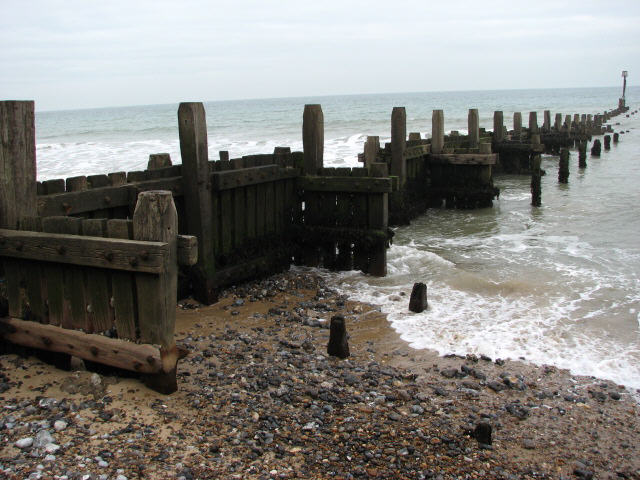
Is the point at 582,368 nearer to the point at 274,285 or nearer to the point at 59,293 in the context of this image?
the point at 274,285

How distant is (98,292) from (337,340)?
2482mm

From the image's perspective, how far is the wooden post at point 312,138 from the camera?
31.5 ft

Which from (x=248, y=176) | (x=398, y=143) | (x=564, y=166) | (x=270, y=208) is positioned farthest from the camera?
(x=564, y=166)

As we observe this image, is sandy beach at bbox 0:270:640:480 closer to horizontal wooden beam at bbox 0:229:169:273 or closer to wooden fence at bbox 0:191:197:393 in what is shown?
wooden fence at bbox 0:191:197:393

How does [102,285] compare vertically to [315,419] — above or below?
above

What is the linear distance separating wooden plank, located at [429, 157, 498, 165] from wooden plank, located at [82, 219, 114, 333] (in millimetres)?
12785

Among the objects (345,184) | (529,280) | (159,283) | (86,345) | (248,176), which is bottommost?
(529,280)

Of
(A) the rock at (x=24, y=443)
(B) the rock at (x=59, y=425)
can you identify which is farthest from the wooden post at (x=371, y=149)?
(A) the rock at (x=24, y=443)

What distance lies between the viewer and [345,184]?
9445mm

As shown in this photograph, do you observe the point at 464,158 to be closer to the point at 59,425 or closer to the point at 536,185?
the point at 536,185

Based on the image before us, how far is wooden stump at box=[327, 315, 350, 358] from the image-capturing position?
623 cm

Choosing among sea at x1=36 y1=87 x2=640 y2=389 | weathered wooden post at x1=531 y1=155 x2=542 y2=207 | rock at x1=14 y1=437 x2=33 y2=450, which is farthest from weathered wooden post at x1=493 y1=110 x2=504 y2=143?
rock at x1=14 y1=437 x2=33 y2=450

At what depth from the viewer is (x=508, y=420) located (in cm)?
514

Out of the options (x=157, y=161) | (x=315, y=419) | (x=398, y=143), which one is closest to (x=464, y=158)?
(x=398, y=143)
